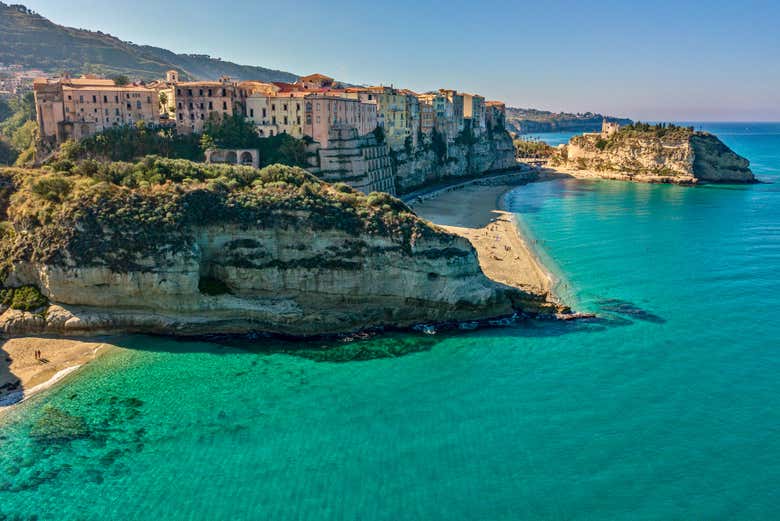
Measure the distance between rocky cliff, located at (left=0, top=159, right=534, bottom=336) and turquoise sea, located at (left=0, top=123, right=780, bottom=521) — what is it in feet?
9.07

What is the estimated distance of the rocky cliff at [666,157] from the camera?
120 m

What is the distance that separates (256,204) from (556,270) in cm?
2888

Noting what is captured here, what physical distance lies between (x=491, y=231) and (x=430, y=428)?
41742mm

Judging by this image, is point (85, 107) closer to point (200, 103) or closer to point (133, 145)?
point (133, 145)

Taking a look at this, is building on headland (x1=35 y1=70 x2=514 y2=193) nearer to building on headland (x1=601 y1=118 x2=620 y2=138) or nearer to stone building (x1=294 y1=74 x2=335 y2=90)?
stone building (x1=294 y1=74 x2=335 y2=90)

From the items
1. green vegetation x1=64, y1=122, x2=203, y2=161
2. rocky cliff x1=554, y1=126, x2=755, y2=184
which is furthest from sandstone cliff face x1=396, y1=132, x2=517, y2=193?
green vegetation x1=64, y1=122, x2=203, y2=161

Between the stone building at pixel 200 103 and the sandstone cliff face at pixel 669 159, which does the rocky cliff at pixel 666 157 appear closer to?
the sandstone cliff face at pixel 669 159

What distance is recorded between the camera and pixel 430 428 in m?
27.2

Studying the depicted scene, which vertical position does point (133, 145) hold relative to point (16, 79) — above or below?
below

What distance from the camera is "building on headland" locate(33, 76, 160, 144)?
59.3 m

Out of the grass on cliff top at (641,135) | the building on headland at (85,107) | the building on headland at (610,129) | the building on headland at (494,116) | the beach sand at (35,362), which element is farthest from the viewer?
the building on headland at (610,129)

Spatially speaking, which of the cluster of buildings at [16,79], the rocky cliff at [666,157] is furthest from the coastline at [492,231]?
the cluster of buildings at [16,79]

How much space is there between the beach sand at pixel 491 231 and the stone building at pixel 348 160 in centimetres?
891

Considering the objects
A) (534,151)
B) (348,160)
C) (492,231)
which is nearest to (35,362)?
(348,160)
